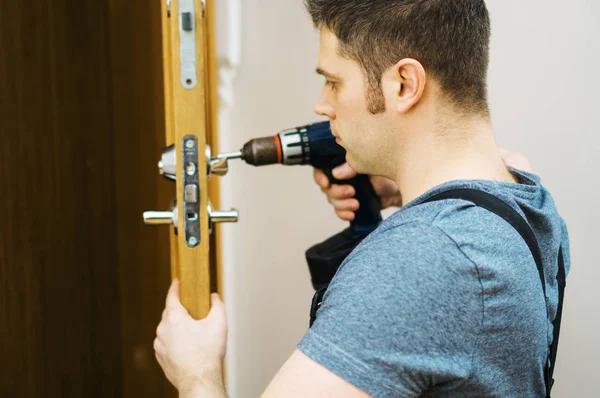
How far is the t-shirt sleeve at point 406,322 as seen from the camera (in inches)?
25.4

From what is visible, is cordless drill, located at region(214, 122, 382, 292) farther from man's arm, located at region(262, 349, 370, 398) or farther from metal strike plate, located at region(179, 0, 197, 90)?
man's arm, located at region(262, 349, 370, 398)

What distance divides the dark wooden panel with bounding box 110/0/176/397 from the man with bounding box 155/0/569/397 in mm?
449

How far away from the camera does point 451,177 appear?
810 mm

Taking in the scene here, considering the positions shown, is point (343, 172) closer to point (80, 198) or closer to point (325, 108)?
point (325, 108)

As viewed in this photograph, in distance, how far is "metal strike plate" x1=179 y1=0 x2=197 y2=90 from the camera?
0.73 metres

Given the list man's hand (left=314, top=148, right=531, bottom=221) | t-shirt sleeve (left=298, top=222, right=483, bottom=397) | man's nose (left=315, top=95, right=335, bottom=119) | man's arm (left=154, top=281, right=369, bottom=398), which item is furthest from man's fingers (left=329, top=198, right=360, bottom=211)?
t-shirt sleeve (left=298, top=222, right=483, bottom=397)

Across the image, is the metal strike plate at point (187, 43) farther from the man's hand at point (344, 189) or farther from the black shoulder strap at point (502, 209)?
the man's hand at point (344, 189)

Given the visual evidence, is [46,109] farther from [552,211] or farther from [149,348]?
[552,211]

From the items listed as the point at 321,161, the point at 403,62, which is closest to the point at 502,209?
the point at 403,62

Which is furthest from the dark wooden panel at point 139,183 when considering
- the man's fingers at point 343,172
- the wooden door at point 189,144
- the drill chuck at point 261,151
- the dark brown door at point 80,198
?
the wooden door at point 189,144

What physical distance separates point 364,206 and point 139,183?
475mm

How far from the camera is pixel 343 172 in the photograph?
3.88ft

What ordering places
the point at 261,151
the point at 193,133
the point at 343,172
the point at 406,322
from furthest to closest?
the point at 343,172 → the point at 261,151 → the point at 193,133 → the point at 406,322

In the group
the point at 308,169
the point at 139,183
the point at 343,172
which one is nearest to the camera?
the point at 343,172
